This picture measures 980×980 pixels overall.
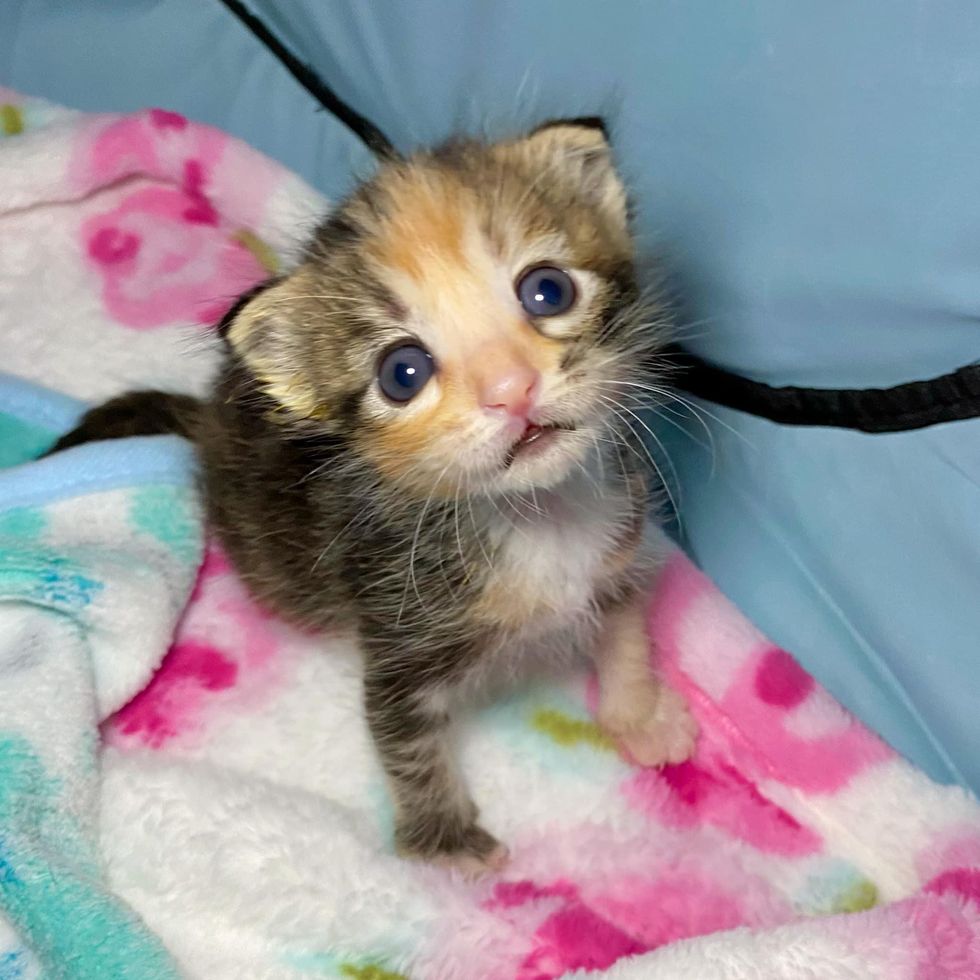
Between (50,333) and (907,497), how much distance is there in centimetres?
155

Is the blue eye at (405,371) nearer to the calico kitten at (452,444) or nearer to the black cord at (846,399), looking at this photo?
the calico kitten at (452,444)

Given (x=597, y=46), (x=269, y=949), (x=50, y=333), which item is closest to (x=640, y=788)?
(x=269, y=949)

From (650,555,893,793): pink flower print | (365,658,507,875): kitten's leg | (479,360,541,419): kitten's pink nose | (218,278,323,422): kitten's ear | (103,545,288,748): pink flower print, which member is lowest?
(103,545,288,748): pink flower print

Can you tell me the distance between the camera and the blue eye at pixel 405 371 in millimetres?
1104

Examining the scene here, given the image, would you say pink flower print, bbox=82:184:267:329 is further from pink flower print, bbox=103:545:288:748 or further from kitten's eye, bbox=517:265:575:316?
kitten's eye, bbox=517:265:575:316

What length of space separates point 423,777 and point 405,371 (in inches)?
23.5

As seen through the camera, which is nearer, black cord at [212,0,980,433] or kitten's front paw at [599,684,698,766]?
black cord at [212,0,980,433]

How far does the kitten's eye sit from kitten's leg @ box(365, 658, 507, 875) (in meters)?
0.52

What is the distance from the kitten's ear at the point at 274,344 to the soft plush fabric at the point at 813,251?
0.47m

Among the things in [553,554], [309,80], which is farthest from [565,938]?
[309,80]

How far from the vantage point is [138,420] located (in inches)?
71.6

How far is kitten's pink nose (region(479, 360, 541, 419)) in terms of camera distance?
1.00 metres

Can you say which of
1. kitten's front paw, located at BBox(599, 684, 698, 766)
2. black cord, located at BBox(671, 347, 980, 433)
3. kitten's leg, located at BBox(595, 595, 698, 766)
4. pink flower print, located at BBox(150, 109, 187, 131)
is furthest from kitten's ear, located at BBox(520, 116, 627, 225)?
pink flower print, located at BBox(150, 109, 187, 131)

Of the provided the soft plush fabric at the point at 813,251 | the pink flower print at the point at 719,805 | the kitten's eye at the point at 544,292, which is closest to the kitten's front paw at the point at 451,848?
the pink flower print at the point at 719,805
